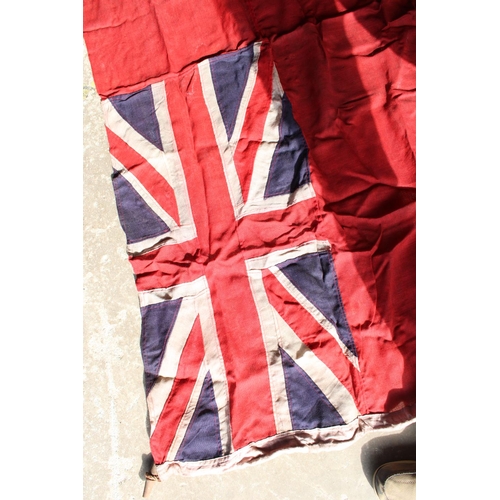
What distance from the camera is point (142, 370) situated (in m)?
1.46

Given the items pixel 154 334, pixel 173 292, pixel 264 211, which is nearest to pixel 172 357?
pixel 154 334

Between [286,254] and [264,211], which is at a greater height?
[264,211]

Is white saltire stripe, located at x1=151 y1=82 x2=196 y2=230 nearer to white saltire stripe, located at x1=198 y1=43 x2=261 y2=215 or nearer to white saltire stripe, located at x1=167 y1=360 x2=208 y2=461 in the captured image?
white saltire stripe, located at x1=198 y1=43 x2=261 y2=215

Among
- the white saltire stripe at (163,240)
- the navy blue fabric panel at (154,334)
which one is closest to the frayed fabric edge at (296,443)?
the navy blue fabric panel at (154,334)

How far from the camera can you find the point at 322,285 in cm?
132

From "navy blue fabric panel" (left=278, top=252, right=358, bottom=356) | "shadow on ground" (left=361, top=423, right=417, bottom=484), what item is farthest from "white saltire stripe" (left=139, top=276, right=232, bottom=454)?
"shadow on ground" (left=361, top=423, right=417, bottom=484)

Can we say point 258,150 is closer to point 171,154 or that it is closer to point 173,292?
point 171,154

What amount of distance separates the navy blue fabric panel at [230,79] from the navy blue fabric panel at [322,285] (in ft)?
1.51

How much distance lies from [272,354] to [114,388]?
56 centimetres

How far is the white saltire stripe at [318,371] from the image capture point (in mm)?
1312

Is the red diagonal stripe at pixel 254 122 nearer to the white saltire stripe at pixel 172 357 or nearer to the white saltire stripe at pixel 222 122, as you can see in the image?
the white saltire stripe at pixel 222 122
